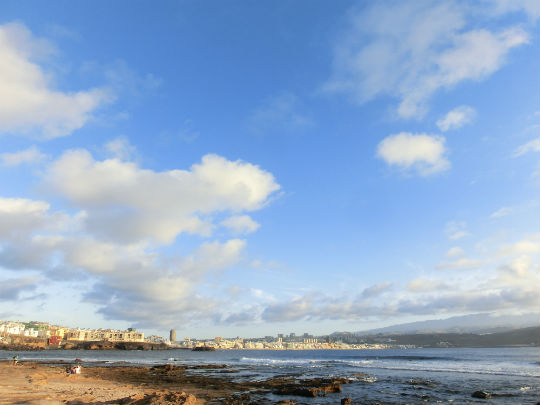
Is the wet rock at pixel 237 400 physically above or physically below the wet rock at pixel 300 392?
above

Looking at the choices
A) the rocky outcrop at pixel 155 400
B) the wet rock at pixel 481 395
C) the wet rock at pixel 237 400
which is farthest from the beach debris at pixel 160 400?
the wet rock at pixel 481 395

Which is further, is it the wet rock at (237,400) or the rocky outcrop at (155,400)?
the wet rock at (237,400)

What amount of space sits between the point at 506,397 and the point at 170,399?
92.1ft

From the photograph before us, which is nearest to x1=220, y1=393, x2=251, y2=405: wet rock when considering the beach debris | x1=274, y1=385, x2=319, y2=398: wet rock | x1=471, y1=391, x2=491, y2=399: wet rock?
the beach debris

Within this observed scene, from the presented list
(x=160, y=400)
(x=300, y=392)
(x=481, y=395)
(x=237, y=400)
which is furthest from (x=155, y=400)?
(x=481, y=395)

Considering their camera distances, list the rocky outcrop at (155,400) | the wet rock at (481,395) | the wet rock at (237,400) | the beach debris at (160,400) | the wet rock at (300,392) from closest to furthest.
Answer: the rocky outcrop at (155,400) → the beach debris at (160,400) → the wet rock at (237,400) → the wet rock at (481,395) → the wet rock at (300,392)

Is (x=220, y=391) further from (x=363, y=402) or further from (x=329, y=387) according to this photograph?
(x=363, y=402)

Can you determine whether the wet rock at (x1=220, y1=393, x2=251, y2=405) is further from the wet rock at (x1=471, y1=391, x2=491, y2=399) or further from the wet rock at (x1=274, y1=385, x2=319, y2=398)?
the wet rock at (x1=471, y1=391, x2=491, y2=399)

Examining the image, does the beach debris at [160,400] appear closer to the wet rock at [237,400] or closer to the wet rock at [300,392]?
the wet rock at [237,400]

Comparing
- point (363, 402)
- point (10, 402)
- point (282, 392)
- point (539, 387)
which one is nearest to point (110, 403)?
point (10, 402)

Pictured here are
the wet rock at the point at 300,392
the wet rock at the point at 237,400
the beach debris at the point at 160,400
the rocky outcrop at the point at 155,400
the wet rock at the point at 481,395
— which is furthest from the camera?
the wet rock at the point at 300,392

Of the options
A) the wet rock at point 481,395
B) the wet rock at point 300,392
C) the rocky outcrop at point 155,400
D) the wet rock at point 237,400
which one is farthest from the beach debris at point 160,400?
the wet rock at point 481,395

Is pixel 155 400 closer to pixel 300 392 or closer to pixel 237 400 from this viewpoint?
pixel 237 400

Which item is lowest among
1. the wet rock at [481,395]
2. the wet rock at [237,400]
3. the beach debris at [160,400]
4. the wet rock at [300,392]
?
the wet rock at [481,395]
